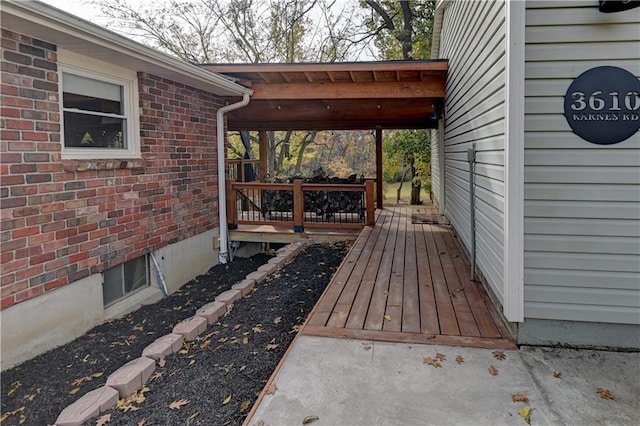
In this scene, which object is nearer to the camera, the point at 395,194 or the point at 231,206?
the point at 231,206

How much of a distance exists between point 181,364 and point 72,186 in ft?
7.36

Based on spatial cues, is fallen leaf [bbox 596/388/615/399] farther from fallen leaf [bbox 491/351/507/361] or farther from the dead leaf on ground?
the dead leaf on ground

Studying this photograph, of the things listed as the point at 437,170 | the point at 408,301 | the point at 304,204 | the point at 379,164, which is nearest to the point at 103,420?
the point at 408,301

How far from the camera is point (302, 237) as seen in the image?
722 cm

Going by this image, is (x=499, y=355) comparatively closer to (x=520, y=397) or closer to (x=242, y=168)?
(x=520, y=397)

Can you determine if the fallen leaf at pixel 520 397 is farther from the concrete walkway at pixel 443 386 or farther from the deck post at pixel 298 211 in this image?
the deck post at pixel 298 211

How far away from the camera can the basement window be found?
468 cm

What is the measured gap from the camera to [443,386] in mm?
2371

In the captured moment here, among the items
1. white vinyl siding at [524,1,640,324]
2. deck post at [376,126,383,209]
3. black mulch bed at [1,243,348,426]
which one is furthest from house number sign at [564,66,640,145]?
deck post at [376,126,383,209]

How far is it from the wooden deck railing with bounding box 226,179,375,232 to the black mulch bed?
242 cm

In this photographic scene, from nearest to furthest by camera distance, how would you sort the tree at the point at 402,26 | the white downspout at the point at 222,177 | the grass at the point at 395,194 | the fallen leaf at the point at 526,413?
the fallen leaf at the point at 526,413 → the white downspout at the point at 222,177 → the tree at the point at 402,26 → the grass at the point at 395,194

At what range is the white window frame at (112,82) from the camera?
3932 mm

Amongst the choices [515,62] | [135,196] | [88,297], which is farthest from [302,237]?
[515,62]

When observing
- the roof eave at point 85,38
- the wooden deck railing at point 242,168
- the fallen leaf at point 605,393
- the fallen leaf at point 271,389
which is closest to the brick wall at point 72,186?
the roof eave at point 85,38
